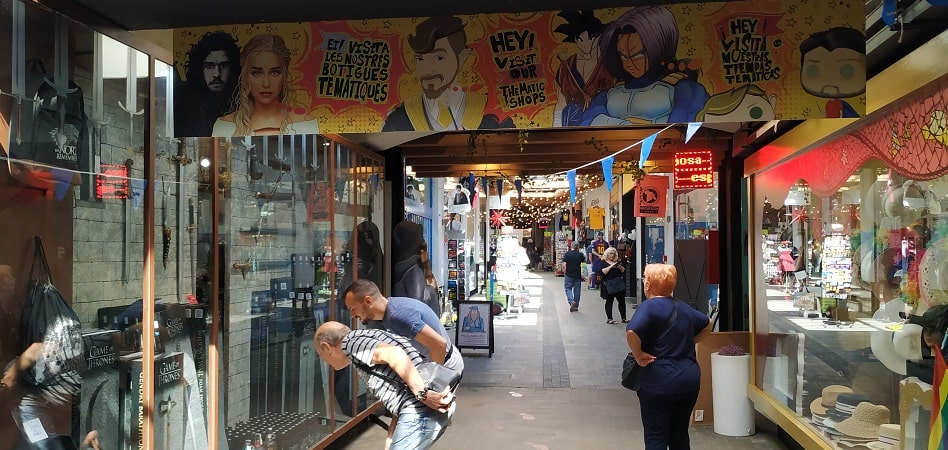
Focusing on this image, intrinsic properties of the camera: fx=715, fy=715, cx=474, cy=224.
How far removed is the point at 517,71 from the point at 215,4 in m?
1.48

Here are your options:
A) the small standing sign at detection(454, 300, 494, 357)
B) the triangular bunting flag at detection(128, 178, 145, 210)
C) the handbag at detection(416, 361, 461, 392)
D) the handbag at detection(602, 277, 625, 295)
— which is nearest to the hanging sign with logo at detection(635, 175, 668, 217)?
the handbag at detection(602, 277, 625, 295)

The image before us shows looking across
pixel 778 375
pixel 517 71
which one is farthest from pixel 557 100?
pixel 778 375

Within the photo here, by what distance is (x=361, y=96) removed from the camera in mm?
3645

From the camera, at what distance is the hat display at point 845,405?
4.60 m

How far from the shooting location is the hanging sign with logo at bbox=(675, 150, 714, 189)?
7.87 metres

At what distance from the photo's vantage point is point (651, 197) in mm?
13641

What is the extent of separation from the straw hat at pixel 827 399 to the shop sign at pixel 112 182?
4607 mm

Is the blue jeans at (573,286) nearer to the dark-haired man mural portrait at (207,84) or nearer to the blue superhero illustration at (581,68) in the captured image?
the blue superhero illustration at (581,68)

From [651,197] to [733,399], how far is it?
7.59 metres

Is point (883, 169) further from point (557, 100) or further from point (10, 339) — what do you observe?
point (10, 339)

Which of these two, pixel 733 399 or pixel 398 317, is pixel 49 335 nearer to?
pixel 398 317

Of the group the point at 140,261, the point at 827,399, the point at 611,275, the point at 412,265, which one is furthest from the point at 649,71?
the point at 611,275

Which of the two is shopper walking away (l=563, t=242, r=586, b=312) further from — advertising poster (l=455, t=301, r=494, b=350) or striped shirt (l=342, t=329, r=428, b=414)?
striped shirt (l=342, t=329, r=428, b=414)

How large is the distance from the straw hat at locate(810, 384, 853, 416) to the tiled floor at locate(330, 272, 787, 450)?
3.39 feet
